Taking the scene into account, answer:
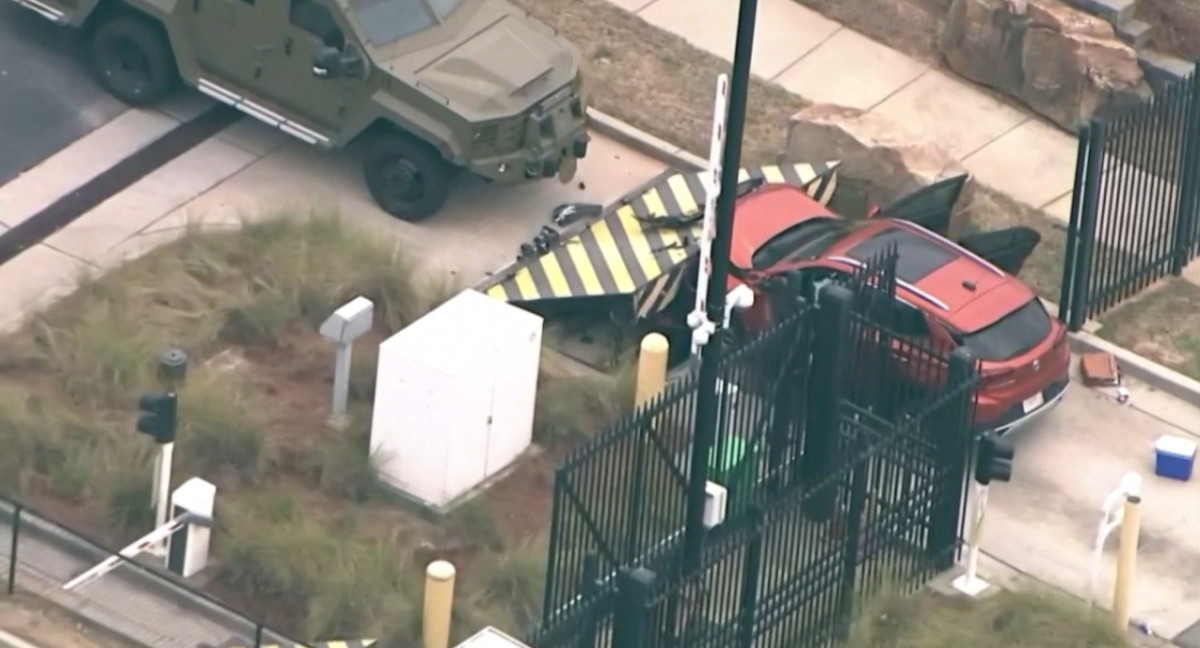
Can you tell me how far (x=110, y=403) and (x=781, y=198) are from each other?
5.15 meters

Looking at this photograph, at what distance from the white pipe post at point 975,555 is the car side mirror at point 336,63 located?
5.85 metres

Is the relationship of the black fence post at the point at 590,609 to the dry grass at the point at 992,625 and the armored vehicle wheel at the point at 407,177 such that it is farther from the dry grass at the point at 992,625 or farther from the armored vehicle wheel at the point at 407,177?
the armored vehicle wheel at the point at 407,177

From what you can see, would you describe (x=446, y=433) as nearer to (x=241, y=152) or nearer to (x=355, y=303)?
(x=355, y=303)

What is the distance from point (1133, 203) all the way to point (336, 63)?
19.5ft

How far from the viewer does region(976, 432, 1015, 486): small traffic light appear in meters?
22.0

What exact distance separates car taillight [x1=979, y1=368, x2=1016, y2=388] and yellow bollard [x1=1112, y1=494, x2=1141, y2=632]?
1559mm

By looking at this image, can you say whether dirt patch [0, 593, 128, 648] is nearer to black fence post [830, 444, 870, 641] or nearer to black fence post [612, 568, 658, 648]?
black fence post [612, 568, 658, 648]

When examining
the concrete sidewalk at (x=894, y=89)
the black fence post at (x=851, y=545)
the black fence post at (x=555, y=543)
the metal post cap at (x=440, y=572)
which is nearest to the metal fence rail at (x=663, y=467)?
the black fence post at (x=555, y=543)

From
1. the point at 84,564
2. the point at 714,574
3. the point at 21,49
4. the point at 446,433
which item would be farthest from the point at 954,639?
the point at 21,49

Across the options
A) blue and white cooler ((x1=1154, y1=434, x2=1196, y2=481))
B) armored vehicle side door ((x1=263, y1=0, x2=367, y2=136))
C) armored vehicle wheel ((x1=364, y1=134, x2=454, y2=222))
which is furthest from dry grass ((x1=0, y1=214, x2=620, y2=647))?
blue and white cooler ((x1=1154, y1=434, x2=1196, y2=481))

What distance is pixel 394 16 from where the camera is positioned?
26000mm

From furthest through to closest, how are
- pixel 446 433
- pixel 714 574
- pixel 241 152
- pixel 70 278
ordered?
pixel 241 152 < pixel 70 278 < pixel 446 433 < pixel 714 574

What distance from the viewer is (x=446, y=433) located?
74.6 ft

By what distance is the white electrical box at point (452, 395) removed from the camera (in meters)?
22.6
